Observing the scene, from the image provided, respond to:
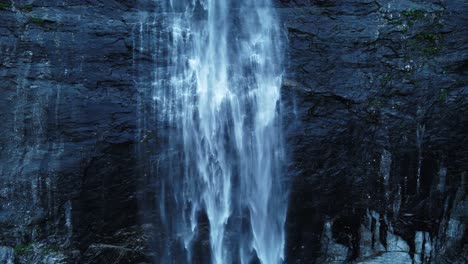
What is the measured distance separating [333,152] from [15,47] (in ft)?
18.4

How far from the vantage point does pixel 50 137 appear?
26.4 feet

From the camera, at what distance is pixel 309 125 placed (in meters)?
8.84

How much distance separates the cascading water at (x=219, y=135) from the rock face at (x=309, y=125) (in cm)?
25

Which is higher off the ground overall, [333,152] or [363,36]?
[363,36]

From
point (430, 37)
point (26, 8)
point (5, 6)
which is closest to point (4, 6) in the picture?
point (5, 6)

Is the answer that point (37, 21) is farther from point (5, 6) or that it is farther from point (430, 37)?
point (430, 37)

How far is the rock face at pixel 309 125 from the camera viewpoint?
8.12m

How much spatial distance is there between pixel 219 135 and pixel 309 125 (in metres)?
1.60

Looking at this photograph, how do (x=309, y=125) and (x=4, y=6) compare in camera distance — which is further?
(x=309, y=125)

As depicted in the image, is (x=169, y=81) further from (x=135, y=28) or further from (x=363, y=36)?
(x=363, y=36)

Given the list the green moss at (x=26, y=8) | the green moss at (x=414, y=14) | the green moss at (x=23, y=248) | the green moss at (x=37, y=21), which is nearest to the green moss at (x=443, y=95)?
the green moss at (x=414, y=14)

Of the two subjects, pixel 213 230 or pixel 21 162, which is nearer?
pixel 21 162

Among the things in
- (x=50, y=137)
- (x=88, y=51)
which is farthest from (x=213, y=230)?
(x=88, y=51)

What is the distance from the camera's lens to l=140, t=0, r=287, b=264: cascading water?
859 centimetres
